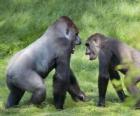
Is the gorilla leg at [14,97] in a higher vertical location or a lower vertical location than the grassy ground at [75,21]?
lower

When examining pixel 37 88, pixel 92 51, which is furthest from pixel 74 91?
pixel 37 88

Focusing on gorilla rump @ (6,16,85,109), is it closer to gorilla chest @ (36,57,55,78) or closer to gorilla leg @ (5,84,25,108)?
gorilla chest @ (36,57,55,78)

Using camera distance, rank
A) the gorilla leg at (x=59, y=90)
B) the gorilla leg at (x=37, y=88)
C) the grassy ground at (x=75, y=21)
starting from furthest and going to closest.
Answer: the grassy ground at (x=75, y=21) → the gorilla leg at (x=59, y=90) → the gorilla leg at (x=37, y=88)

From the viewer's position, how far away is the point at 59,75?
804 cm

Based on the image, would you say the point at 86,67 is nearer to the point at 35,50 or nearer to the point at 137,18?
the point at 137,18

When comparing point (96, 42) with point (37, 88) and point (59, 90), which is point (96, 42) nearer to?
point (59, 90)

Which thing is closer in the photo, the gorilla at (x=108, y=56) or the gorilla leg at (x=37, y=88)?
the gorilla leg at (x=37, y=88)

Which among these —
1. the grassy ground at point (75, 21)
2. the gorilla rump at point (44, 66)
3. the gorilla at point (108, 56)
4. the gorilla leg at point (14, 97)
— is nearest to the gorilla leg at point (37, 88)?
the gorilla rump at point (44, 66)

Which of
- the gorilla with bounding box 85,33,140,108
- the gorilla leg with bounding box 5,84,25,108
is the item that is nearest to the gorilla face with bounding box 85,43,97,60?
the gorilla with bounding box 85,33,140,108

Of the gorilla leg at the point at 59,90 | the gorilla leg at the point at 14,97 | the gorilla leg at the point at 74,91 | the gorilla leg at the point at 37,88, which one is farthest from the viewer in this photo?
the gorilla leg at the point at 74,91

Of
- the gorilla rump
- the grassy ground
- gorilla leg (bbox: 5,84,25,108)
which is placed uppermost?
the grassy ground

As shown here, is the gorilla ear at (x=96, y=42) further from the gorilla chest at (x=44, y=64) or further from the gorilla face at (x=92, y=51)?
the gorilla chest at (x=44, y=64)

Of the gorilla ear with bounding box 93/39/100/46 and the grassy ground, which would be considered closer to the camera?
the gorilla ear with bounding box 93/39/100/46

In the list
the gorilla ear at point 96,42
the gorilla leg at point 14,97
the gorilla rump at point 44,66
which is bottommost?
the gorilla leg at point 14,97
